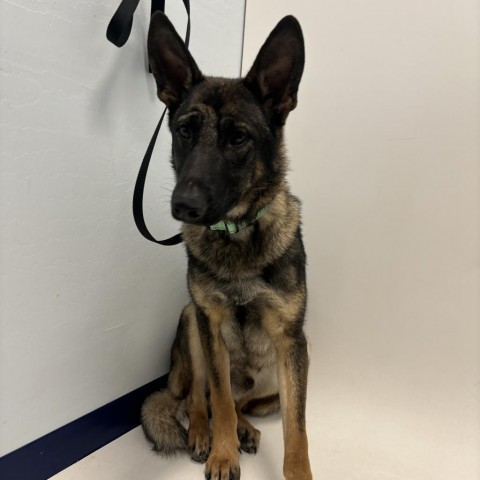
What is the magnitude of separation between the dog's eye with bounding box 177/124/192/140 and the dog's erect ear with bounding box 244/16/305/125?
0.75ft

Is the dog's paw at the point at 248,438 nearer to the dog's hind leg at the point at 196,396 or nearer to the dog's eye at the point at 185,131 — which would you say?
the dog's hind leg at the point at 196,396

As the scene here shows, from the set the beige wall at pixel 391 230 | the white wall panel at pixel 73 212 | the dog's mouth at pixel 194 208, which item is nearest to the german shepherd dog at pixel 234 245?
the dog's mouth at pixel 194 208

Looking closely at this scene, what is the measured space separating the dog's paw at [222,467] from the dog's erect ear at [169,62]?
1.19m

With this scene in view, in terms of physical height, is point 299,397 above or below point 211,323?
below

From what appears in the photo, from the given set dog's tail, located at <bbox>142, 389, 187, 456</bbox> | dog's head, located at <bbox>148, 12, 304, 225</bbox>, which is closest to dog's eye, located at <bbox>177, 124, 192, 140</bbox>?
dog's head, located at <bbox>148, 12, 304, 225</bbox>

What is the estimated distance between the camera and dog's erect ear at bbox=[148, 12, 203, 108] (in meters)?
1.23

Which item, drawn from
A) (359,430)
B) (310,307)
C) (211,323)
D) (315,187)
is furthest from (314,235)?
(359,430)

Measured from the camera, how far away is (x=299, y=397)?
4.56 ft

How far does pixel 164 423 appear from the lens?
158 centimetres

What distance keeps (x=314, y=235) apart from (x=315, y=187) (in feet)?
0.70

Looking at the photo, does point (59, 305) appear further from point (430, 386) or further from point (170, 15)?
point (430, 386)

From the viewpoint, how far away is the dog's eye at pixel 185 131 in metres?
1.21

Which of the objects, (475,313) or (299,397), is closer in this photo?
(299,397)

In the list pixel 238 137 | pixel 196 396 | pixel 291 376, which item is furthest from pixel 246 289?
pixel 196 396
